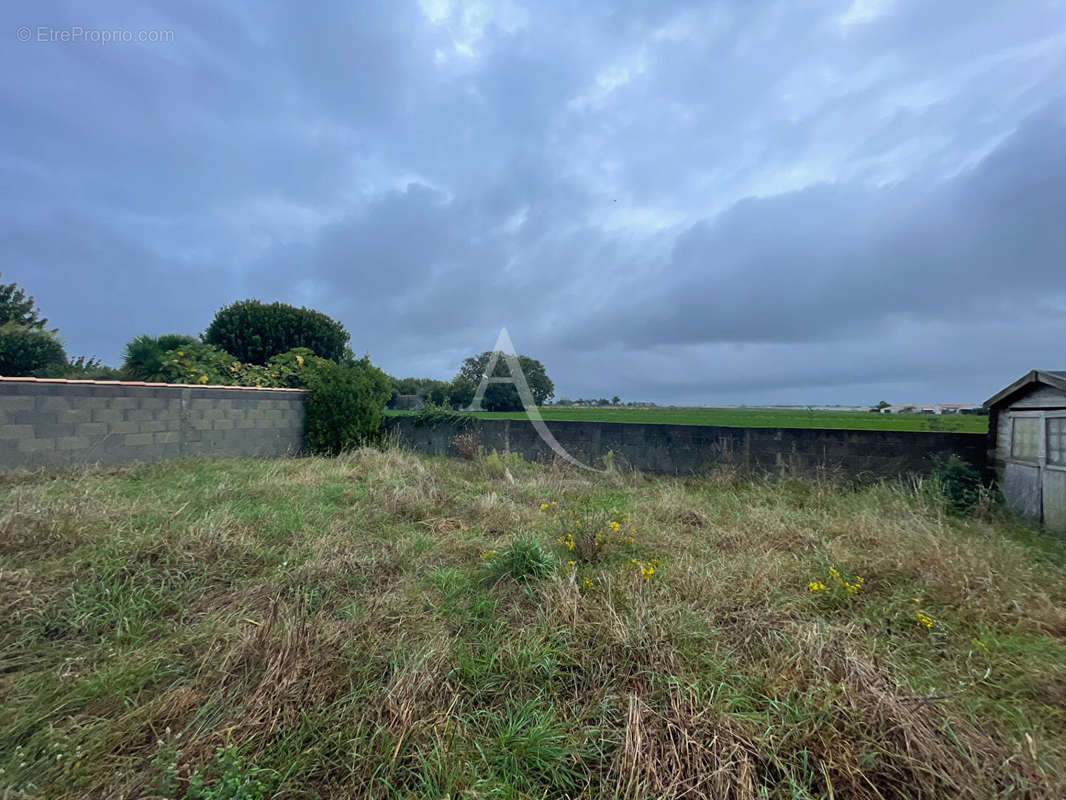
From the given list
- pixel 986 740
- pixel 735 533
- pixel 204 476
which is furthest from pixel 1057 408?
pixel 204 476

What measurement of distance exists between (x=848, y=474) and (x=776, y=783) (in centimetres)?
598

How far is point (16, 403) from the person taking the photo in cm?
Result: 531

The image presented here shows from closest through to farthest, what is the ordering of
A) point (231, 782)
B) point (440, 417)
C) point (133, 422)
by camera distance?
point (231, 782)
point (133, 422)
point (440, 417)

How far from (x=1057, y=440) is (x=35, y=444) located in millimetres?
11382

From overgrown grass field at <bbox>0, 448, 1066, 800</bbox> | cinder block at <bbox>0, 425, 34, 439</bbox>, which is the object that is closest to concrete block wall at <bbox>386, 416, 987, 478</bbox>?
overgrown grass field at <bbox>0, 448, 1066, 800</bbox>

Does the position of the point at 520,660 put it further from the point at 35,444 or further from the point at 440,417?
the point at 440,417

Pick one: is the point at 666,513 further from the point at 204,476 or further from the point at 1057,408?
the point at 204,476

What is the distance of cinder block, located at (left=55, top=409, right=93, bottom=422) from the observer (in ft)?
18.6

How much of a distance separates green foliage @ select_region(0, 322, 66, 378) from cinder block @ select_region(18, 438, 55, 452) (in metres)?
13.3

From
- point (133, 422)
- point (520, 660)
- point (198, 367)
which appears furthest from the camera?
point (198, 367)

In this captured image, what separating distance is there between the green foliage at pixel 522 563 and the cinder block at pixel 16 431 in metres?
6.55

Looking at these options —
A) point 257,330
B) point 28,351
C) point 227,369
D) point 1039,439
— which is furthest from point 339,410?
point 28,351

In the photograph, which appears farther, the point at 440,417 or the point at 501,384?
the point at 501,384

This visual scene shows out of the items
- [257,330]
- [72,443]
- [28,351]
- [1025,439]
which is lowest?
[72,443]
